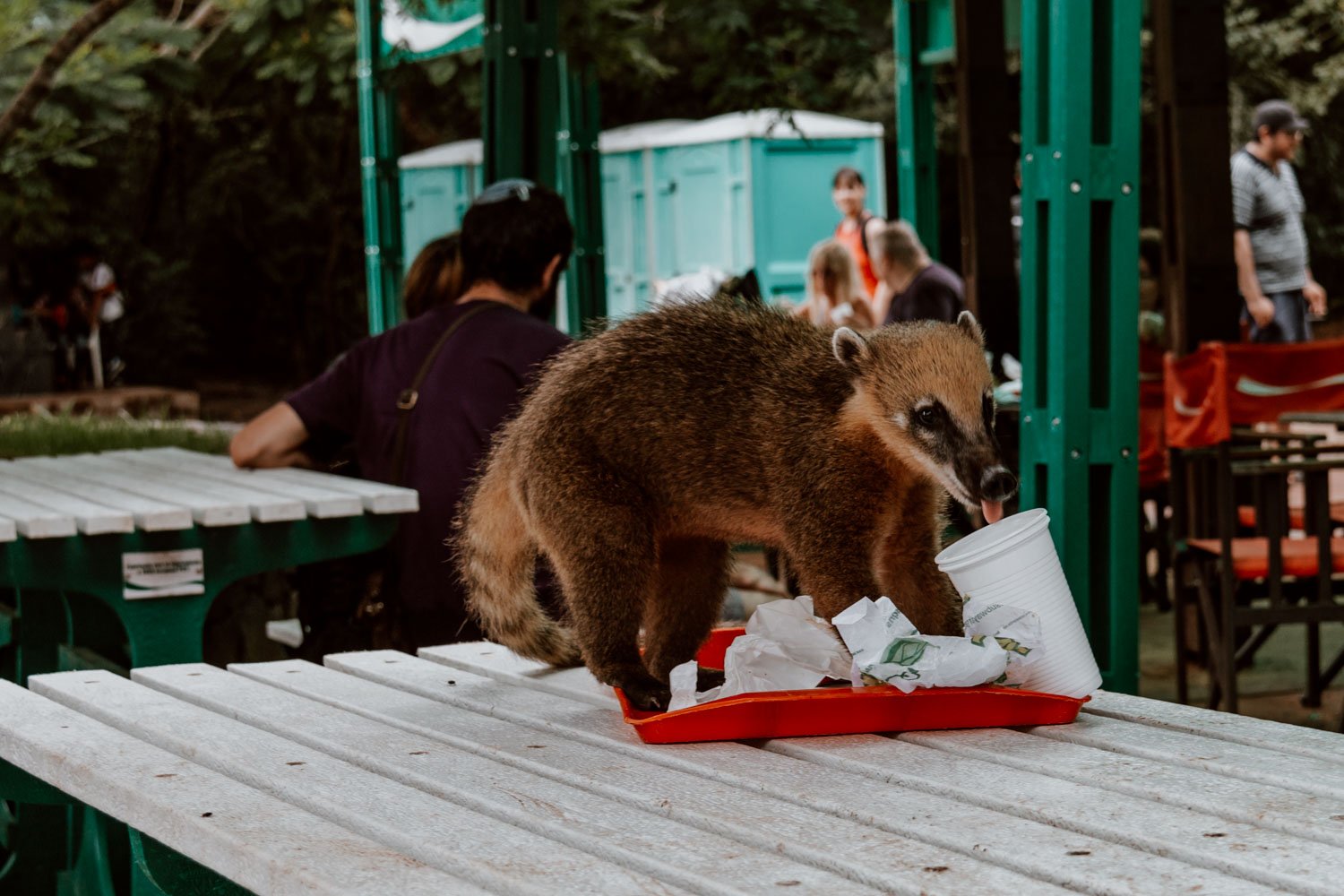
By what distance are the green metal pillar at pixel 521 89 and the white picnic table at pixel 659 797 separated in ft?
12.8

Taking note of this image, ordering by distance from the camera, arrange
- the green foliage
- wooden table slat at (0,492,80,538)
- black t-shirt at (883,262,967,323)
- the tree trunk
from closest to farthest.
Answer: wooden table slat at (0,492,80,538) < the tree trunk < black t-shirt at (883,262,967,323) < the green foliage

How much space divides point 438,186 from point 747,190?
410cm

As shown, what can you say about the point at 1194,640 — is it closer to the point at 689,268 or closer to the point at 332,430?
the point at 332,430

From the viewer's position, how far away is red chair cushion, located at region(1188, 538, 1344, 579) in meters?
5.31

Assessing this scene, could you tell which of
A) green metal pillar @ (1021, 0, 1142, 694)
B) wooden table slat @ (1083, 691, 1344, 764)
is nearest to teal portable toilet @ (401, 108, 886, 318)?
green metal pillar @ (1021, 0, 1142, 694)

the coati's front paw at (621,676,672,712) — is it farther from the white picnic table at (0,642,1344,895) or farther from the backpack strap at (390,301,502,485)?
the backpack strap at (390,301,502,485)

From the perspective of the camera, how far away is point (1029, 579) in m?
2.19

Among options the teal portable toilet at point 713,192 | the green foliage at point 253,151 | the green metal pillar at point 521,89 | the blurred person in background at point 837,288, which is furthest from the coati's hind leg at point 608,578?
the teal portable toilet at point 713,192

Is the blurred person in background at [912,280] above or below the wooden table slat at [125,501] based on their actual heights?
above

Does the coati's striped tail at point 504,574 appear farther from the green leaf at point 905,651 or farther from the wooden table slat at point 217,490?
the wooden table slat at point 217,490

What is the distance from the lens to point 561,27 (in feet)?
25.9

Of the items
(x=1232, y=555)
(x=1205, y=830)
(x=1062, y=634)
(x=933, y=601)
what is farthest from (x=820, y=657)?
(x=1232, y=555)

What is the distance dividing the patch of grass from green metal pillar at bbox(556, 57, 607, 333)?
6.07 ft

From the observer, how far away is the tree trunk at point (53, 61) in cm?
679
